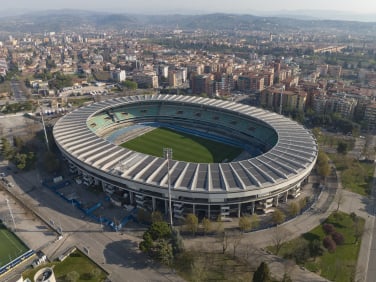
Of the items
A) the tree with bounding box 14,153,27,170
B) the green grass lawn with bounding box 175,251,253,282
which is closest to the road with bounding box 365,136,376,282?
the green grass lawn with bounding box 175,251,253,282

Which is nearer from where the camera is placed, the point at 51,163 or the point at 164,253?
the point at 164,253

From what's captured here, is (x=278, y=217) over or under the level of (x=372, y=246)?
over

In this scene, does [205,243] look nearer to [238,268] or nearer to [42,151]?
[238,268]

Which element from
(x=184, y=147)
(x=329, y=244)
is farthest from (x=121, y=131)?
(x=329, y=244)

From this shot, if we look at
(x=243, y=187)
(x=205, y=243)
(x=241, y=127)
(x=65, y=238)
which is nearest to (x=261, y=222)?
(x=243, y=187)

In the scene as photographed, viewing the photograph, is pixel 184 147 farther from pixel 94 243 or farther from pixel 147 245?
pixel 147 245

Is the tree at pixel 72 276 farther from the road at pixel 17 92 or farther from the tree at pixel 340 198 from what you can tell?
the road at pixel 17 92
